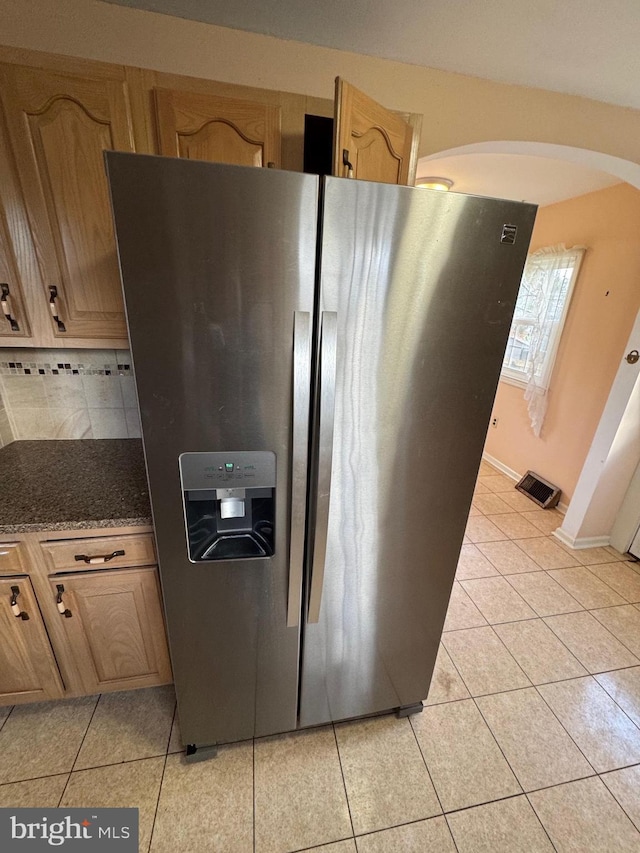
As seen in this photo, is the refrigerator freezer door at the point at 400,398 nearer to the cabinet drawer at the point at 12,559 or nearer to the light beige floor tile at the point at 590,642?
the cabinet drawer at the point at 12,559

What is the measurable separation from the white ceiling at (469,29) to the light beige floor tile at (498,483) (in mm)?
2907

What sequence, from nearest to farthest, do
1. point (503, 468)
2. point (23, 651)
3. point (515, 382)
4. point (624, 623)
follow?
1. point (23, 651)
2. point (624, 623)
3. point (515, 382)
4. point (503, 468)

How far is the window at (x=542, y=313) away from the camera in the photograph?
9.70ft

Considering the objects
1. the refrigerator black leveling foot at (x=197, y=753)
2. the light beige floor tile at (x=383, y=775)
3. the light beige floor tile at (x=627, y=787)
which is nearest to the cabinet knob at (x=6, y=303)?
the refrigerator black leveling foot at (x=197, y=753)

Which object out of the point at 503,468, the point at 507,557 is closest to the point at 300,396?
the point at 507,557

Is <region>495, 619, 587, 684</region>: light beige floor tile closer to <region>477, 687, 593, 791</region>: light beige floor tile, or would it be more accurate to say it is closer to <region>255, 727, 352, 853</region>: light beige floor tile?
<region>477, 687, 593, 791</region>: light beige floor tile

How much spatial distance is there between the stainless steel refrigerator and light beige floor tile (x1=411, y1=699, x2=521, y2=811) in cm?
57

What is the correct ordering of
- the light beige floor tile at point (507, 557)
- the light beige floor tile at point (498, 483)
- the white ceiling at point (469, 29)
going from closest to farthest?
the white ceiling at point (469, 29) → the light beige floor tile at point (507, 557) → the light beige floor tile at point (498, 483)

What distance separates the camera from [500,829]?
1180 millimetres

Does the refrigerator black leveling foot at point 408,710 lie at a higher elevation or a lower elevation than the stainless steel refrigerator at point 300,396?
lower

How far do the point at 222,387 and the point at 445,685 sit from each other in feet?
5.68

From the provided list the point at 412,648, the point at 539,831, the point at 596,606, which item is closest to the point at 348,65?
the point at 412,648

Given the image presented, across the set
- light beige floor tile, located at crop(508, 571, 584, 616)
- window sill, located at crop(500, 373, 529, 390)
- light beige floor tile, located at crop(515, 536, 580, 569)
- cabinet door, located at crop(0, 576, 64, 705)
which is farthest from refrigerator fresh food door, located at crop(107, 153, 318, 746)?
window sill, located at crop(500, 373, 529, 390)

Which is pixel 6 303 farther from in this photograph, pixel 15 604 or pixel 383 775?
pixel 383 775
